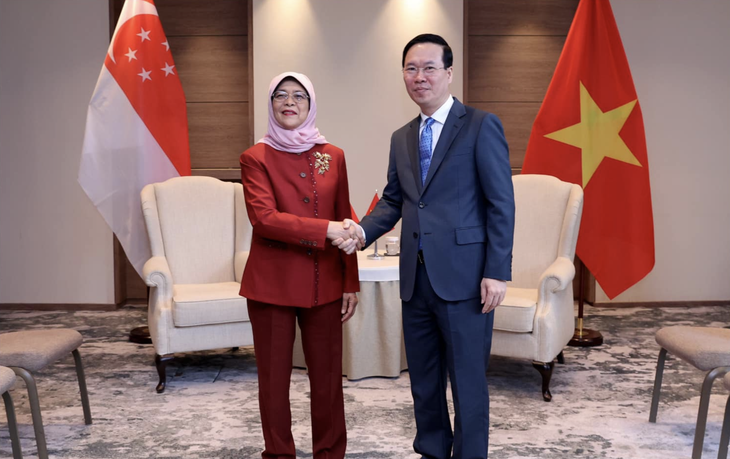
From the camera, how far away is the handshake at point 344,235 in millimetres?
2252

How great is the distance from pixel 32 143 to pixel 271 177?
4054mm

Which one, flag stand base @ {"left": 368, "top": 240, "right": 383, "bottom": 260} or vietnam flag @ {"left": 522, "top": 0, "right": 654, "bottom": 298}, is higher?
vietnam flag @ {"left": 522, "top": 0, "right": 654, "bottom": 298}

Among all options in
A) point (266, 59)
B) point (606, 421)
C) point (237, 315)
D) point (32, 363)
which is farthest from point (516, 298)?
point (266, 59)

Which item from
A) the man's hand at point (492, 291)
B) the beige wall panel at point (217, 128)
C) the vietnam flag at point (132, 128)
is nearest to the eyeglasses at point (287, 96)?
the man's hand at point (492, 291)

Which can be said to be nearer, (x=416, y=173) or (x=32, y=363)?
(x=416, y=173)

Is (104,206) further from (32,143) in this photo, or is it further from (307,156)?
(307,156)

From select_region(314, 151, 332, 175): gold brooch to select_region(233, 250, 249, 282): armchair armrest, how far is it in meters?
1.84

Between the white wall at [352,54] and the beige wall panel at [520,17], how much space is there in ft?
1.09

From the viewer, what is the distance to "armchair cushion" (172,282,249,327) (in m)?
3.62

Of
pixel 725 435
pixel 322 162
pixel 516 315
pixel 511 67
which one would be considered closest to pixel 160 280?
pixel 322 162

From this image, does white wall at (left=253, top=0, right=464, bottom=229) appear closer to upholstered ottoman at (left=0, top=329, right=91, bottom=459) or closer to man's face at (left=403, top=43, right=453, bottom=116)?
upholstered ottoman at (left=0, top=329, right=91, bottom=459)

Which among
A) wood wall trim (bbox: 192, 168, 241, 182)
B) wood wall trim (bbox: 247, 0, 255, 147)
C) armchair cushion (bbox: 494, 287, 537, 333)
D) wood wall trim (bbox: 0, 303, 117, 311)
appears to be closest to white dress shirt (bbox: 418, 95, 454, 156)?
armchair cushion (bbox: 494, 287, 537, 333)

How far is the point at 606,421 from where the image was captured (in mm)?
3080

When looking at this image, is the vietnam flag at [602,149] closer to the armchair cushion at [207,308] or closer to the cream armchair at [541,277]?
the cream armchair at [541,277]
